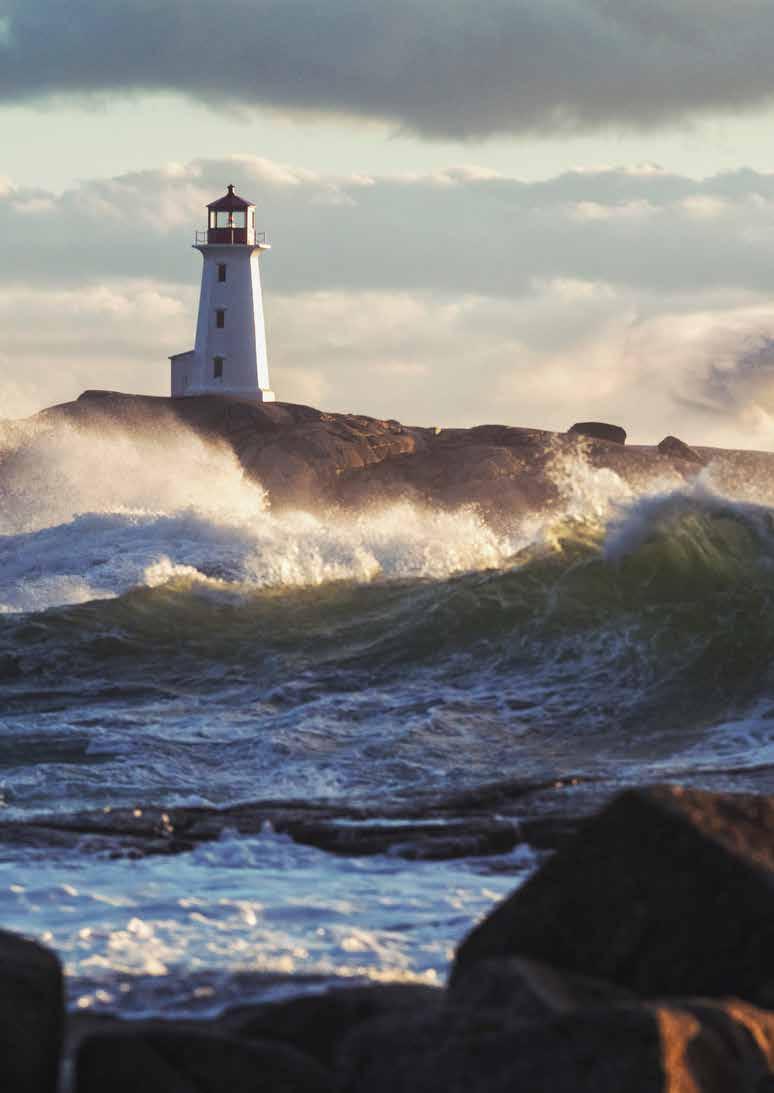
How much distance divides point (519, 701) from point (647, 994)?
8835 millimetres

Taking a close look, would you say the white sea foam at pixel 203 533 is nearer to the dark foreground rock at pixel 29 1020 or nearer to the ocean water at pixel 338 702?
the ocean water at pixel 338 702

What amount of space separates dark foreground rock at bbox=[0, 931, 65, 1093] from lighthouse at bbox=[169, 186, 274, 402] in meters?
41.9

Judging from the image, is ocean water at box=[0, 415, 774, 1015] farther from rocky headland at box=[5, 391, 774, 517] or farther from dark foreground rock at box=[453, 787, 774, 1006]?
rocky headland at box=[5, 391, 774, 517]

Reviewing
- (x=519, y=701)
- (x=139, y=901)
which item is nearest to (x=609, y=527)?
(x=519, y=701)

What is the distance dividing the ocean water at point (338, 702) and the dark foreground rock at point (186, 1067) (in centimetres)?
121

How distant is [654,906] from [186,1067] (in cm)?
141

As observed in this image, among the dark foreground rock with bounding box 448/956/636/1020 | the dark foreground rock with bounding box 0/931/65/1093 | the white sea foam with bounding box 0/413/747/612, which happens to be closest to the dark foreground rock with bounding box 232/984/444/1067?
the dark foreground rock with bounding box 448/956/636/1020

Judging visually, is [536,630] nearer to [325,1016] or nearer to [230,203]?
[325,1016]

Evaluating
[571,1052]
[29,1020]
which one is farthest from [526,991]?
[29,1020]

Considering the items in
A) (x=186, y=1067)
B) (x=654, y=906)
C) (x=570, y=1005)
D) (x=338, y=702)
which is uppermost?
(x=338, y=702)

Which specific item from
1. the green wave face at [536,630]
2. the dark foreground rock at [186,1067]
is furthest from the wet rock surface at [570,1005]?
the green wave face at [536,630]

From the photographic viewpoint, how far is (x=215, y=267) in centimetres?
4591

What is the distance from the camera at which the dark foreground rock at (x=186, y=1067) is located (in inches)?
162

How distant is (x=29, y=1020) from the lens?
4.29m
